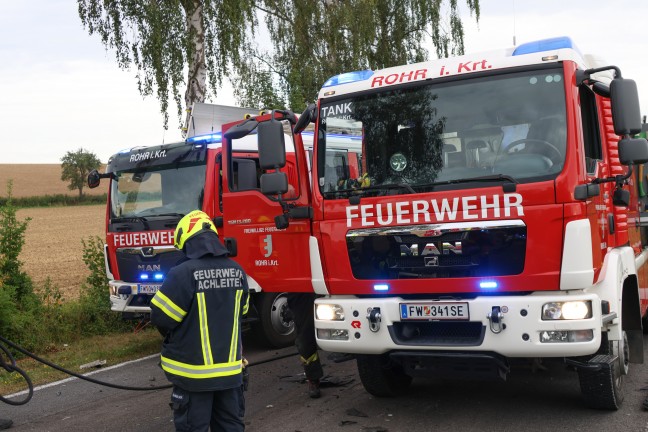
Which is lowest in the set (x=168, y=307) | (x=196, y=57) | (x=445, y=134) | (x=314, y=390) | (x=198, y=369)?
(x=314, y=390)

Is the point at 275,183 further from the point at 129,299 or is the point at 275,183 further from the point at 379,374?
the point at 129,299

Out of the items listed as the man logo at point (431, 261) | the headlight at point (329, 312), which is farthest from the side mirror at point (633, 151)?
the headlight at point (329, 312)

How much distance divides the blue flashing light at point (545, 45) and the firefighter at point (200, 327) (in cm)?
272

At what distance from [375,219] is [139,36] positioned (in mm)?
10519

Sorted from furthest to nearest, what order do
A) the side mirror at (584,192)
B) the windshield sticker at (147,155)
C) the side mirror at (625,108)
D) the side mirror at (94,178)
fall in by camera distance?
the side mirror at (94,178) → the windshield sticker at (147,155) → the side mirror at (625,108) → the side mirror at (584,192)

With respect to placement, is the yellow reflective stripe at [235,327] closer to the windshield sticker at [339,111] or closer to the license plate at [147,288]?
the windshield sticker at [339,111]

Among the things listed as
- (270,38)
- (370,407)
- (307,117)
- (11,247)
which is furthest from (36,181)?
(370,407)

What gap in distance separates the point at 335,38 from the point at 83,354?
12.3 m

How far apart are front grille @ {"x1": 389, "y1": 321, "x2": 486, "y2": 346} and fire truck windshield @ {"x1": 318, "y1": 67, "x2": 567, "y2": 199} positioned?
999mm

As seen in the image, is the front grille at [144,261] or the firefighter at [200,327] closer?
the firefighter at [200,327]

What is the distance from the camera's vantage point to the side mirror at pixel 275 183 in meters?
5.84

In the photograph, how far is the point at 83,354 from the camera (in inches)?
375

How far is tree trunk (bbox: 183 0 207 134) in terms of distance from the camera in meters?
14.3

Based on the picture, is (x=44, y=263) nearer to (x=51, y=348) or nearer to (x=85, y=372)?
(x=51, y=348)
